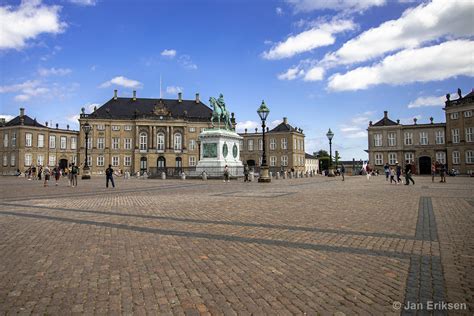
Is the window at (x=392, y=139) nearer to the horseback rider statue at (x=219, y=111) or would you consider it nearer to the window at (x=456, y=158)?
the window at (x=456, y=158)

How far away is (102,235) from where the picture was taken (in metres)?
6.72

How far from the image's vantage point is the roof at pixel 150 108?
7606 centimetres

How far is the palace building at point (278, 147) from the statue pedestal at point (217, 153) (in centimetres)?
4796

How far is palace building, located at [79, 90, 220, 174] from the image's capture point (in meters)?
73.6

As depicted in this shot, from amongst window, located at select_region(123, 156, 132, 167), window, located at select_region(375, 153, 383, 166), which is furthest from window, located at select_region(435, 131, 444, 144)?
window, located at select_region(123, 156, 132, 167)

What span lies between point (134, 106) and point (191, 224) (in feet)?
252

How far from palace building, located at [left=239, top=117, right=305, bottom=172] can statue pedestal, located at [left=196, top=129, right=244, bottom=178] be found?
157 ft

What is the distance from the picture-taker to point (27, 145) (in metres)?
69.6

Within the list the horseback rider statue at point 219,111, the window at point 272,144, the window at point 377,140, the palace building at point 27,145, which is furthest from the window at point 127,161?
the window at point 377,140

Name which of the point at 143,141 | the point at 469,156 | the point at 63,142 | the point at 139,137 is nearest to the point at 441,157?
the point at 469,156

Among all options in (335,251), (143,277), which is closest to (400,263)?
(335,251)

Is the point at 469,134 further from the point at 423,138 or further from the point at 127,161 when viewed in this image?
the point at 127,161

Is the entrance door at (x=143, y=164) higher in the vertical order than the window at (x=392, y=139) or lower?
lower

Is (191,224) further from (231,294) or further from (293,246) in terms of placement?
(231,294)
